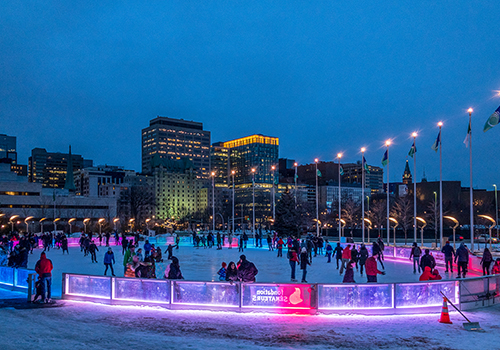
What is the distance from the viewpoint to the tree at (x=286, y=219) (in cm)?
4947

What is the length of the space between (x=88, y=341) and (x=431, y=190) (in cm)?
12183

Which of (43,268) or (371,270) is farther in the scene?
(371,270)

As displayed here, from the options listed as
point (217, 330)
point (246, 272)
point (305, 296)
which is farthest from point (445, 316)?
point (217, 330)

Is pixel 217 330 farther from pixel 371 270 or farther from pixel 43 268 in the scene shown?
pixel 43 268

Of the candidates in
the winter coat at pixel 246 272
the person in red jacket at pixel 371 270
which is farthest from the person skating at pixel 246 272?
the person in red jacket at pixel 371 270

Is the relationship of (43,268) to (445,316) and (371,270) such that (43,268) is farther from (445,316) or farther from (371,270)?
(445,316)

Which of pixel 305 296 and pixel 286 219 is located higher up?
pixel 286 219

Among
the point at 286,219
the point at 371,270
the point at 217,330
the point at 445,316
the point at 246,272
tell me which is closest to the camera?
the point at 217,330

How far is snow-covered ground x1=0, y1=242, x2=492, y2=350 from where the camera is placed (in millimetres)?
9812

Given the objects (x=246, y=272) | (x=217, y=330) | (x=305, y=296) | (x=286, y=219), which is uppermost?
(x=246, y=272)

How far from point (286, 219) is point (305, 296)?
36622mm

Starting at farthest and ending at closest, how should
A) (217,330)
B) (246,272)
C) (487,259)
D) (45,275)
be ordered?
(487,259) < (45,275) < (246,272) < (217,330)

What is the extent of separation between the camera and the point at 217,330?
11.1 m

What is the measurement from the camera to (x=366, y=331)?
1112 centimetres
